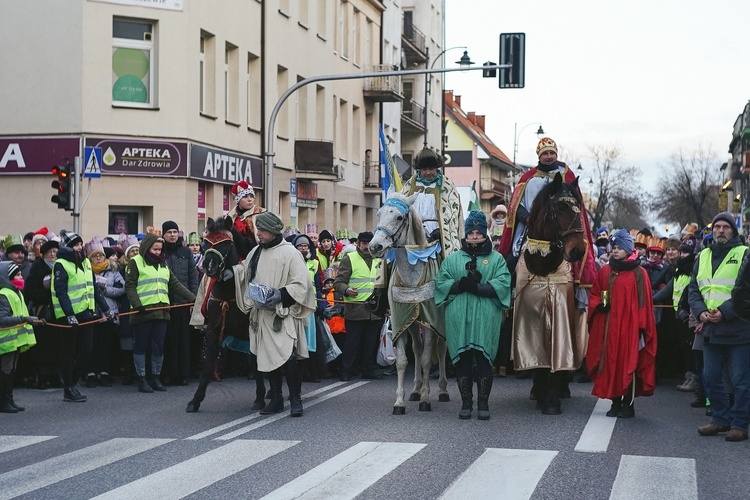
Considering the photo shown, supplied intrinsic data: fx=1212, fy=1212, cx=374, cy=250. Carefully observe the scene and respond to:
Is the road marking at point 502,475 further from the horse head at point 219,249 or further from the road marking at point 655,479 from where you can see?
the horse head at point 219,249

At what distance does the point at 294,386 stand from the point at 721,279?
417 cm

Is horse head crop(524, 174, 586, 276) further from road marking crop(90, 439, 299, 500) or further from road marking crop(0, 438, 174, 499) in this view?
road marking crop(0, 438, 174, 499)

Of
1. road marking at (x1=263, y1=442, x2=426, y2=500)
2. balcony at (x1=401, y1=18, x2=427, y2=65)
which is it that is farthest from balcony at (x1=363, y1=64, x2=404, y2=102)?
road marking at (x1=263, y1=442, x2=426, y2=500)

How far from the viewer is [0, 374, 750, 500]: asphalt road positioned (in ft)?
26.3

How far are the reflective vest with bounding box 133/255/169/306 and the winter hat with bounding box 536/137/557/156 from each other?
16.2ft

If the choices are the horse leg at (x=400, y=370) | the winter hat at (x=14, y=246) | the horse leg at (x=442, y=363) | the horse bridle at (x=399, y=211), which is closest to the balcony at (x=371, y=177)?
the winter hat at (x=14, y=246)

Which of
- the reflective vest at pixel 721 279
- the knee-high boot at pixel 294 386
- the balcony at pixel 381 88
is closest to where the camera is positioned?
the reflective vest at pixel 721 279

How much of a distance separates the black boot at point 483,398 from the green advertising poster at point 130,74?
707 inches

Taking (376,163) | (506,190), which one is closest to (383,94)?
(376,163)

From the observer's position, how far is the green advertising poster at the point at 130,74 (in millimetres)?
27516

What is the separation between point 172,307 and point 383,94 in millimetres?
33088

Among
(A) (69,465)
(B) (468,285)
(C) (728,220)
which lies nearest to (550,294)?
(B) (468,285)

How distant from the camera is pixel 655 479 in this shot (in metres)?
8.34

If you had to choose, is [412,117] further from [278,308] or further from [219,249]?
[278,308]
